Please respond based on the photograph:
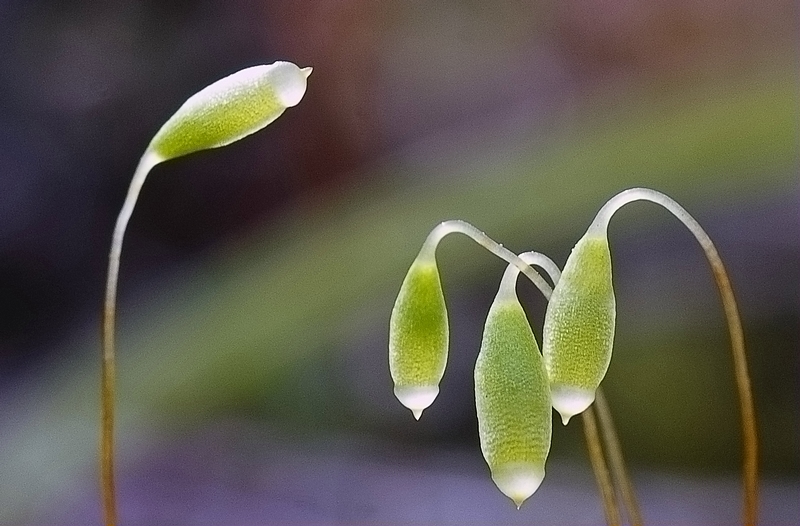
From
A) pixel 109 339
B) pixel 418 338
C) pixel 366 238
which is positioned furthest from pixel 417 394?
pixel 366 238

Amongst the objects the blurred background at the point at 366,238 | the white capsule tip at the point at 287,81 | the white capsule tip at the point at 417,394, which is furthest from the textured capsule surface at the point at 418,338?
the blurred background at the point at 366,238

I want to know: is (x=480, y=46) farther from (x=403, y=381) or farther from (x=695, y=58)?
(x=403, y=381)

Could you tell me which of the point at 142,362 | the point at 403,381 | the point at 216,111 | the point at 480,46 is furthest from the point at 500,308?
the point at 142,362

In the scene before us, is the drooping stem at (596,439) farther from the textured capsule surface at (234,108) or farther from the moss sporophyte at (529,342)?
the textured capsule surface at (234,108)

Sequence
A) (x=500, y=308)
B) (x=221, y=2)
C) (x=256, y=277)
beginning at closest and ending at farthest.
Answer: (x=500, y=308), (x=221, y=2), (x=256, y=277)

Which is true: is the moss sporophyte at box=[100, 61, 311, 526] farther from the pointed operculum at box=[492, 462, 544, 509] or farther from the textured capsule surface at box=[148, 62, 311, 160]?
the pointed operculum at box=[492, 462, 544, 509]

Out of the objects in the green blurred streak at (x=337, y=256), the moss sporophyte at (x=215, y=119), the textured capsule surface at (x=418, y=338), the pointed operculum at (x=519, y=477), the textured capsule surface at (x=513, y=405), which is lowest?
the pointed operculum at (x=519, y=477)
